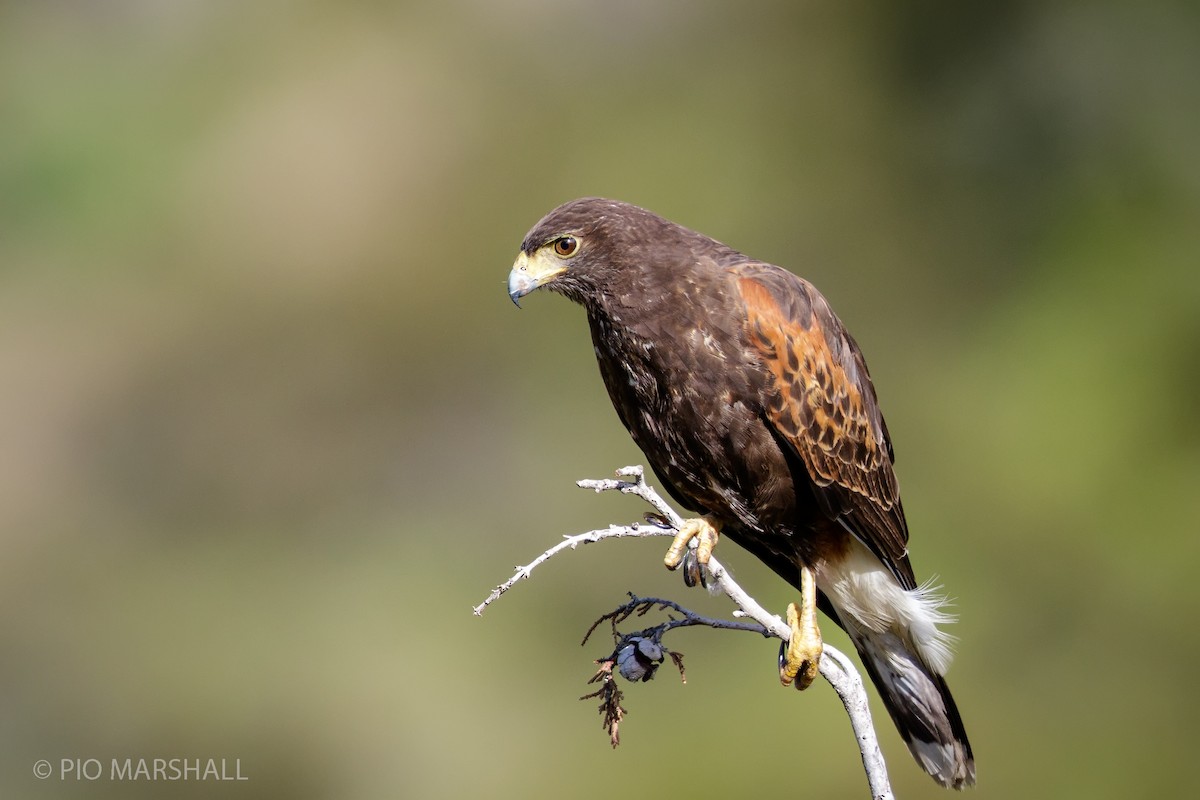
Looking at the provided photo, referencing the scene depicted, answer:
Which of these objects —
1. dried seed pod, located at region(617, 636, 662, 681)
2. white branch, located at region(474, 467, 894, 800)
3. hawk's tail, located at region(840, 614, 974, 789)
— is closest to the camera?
white branch, located at region(474, 467, 894, 800)

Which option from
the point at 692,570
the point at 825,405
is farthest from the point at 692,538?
the point at 825,405

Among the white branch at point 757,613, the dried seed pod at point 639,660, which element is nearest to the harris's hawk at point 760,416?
the white branch at point 757,613

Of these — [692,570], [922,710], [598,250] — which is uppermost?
[598,250]

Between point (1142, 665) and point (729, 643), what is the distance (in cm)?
315

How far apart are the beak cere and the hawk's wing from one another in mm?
596

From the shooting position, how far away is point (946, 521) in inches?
410

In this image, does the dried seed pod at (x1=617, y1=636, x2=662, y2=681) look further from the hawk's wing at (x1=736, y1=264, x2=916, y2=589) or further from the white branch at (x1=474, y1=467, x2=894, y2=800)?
the hawk's wing at (x1=736, y1=264, x2=916, y2=589)

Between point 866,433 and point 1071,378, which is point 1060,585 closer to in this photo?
point 1071,378

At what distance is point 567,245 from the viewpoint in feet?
13.5

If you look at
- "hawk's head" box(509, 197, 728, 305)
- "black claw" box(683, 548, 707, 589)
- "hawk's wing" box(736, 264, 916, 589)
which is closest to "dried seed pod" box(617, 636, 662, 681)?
"black claw" box(683, 548, 707, 589)

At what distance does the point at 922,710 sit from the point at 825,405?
45.9 inches

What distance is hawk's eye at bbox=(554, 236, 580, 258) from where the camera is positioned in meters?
4.11

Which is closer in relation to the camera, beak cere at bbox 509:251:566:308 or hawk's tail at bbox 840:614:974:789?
beak cere at bbox 509:251:566:308

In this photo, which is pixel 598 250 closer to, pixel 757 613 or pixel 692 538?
pixel 692 538
